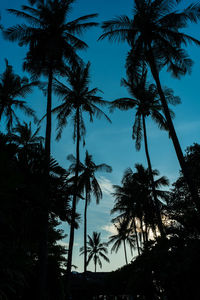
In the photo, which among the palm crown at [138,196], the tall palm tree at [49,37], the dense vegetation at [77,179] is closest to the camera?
the dense vegetation at [77,179]

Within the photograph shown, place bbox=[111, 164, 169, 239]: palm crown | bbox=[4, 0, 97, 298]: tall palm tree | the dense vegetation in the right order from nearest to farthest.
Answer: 1. the dense vegetation
2. bbox=[4, 0, 97, 298]: tall palm tree
3. bbox=[111, 164, 169, 239]: palm crown

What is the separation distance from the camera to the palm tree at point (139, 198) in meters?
21.6

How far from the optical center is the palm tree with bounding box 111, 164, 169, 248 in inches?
851

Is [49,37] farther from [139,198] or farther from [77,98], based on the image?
[139,198]

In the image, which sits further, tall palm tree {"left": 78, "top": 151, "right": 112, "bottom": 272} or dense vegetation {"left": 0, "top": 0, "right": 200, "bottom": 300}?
tall palm tree {"left": 78, "top": 151, "right": 112, "bottom": 272}

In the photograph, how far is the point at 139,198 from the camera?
22250mm

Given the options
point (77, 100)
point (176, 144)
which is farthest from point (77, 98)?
point (176, 144)

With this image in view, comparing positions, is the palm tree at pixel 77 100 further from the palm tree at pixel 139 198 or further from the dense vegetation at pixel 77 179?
the palm tree at pixel 139 198

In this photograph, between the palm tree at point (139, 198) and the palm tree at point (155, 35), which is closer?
the palm tree at point (155, 35)

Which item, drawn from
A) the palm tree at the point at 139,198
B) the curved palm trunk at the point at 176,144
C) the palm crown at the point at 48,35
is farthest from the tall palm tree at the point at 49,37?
the palm tree at the point at 139,198

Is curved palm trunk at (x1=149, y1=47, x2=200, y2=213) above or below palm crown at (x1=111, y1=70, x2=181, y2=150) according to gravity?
below

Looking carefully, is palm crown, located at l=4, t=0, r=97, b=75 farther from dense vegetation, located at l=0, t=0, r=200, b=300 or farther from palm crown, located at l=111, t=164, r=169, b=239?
palm crown, located at l=111, t=164, r=169, b=239

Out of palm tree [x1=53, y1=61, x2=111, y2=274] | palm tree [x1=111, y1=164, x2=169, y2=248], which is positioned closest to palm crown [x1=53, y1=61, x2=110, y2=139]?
palm tree [x1=53, y1=61, x2=111, y2=274]

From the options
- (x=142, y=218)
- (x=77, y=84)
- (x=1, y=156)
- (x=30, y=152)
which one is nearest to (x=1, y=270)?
(x=1, y=156)
